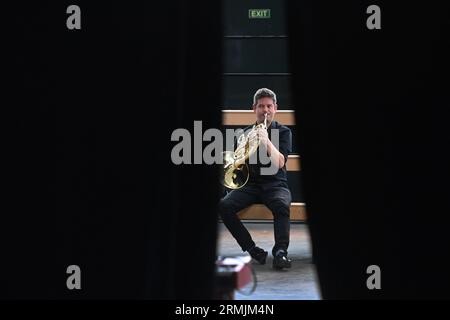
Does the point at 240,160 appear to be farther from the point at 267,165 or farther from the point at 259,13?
the point at 259,13

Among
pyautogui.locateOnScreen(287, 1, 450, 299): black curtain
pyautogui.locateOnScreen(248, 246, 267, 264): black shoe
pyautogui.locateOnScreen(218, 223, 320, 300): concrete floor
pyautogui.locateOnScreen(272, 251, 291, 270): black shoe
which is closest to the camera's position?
pyautogui.locateOnScreen(287, 1, 450, 299): black curtain

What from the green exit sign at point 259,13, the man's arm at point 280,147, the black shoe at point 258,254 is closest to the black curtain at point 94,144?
the man's arm at point 280,147

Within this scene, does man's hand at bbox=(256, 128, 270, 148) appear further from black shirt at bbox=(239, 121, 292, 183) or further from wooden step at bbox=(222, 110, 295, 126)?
wooden step at bbox=(222, 110, 295, 126)

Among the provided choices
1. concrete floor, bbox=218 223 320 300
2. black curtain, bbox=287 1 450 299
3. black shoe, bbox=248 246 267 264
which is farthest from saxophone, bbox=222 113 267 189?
black curtain, bbox=287 1 450 299

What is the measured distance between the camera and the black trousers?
259 inches

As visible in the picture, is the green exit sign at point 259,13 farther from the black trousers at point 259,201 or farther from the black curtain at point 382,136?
the black curtain at point 382,136

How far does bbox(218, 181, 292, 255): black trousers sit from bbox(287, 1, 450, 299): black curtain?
11.3 feet

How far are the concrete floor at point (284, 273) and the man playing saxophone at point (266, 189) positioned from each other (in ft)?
0.51

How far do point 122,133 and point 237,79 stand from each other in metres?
5.88

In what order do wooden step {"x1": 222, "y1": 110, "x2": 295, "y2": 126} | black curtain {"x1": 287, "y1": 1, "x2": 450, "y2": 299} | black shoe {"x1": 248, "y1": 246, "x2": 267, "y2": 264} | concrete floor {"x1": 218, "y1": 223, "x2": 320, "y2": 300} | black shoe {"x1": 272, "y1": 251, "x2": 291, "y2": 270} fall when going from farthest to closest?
wooden step {"x1": 222, "y1": 110, "x2": 295, "y2": 126} < black shoe {"x1": 248, "y1": 246, "x2": 267, "y2": 264} < black shoe {"x1": 272, "y1": 251, "x2": 291, "y2": 270} < concrete floor {"x1": 218, "y1": 223, "x2": 320, "y2": 300} < black curtain {"x1": 287, "y1": 1, "x2": 450, "y2": 299}

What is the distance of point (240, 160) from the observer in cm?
689

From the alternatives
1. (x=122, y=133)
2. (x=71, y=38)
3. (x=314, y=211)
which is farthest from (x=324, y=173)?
(x=71, y=38)

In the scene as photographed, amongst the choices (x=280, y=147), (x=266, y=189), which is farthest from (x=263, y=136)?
(x=266, y=189)

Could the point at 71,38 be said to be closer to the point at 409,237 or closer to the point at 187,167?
the point at 187,167
